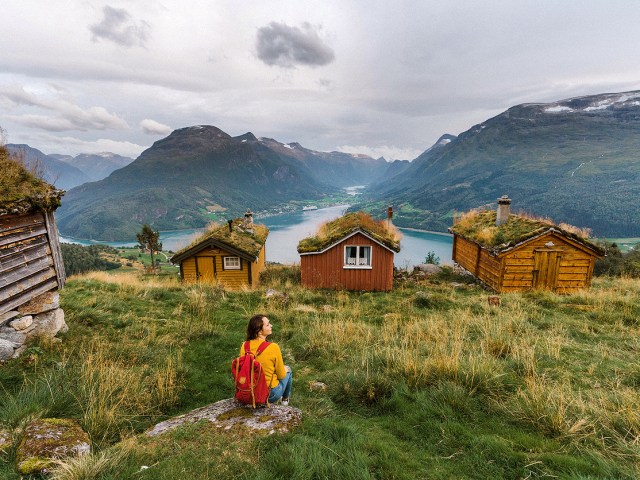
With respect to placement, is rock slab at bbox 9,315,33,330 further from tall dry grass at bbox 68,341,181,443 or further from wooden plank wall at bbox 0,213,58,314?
tall dry grass at bbox 68,341,181,443

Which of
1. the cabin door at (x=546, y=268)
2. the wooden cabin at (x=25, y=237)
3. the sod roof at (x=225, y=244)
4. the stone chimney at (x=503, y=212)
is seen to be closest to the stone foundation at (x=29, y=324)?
the wooden cabin at (x=25, y=237)

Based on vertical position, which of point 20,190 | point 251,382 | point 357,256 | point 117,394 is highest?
point 20,190

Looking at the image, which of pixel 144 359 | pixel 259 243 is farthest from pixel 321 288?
pixel 144 359

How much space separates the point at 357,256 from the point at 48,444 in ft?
56.0

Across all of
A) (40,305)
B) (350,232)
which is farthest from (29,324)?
(350,232)

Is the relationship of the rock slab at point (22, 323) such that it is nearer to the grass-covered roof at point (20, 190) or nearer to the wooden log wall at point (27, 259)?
the wooden log wall at point (27, 259)

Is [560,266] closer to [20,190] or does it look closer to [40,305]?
[40,305]

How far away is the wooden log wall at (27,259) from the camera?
6.17 metres

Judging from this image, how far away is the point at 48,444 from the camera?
3186 millimetres

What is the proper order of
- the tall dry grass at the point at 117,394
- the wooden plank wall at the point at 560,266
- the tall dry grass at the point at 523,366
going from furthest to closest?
the wooden plank wall at the point at 560,266 < the tall dry grass at the point at 117,394 < the tall dry grass at the point at 523,366

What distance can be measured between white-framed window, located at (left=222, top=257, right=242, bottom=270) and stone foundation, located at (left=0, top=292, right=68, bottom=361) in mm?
14712

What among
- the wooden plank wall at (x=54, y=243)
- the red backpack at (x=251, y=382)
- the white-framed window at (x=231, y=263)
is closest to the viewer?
the red backpack at (x=251, y=382)

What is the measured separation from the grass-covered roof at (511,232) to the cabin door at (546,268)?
4.15 ft

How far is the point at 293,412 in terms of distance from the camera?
420cm
